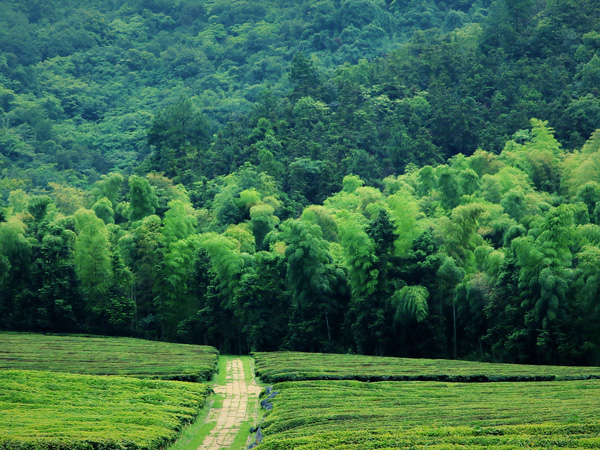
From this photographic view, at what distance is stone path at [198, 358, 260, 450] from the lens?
2227 centimetres

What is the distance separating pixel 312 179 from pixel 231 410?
1716 inches

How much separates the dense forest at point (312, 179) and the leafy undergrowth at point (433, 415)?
38.2ft

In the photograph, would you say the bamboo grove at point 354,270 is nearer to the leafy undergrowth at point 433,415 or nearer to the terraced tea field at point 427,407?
the terraced tea field at point 427,407

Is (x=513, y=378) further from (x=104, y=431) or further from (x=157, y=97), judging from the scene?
(x=157, y=97)

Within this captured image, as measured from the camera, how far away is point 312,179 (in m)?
68.5

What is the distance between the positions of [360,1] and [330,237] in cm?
6026

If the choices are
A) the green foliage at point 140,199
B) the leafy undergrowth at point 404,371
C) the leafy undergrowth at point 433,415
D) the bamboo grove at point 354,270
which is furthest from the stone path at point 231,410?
the green foliage at point 140,199

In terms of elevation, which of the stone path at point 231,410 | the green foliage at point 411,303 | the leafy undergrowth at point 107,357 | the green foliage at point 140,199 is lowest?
the stone path at point 231,410

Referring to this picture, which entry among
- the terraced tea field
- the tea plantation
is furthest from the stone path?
the terraced tea field

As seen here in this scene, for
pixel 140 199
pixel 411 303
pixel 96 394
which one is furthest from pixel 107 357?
pixel 140 199

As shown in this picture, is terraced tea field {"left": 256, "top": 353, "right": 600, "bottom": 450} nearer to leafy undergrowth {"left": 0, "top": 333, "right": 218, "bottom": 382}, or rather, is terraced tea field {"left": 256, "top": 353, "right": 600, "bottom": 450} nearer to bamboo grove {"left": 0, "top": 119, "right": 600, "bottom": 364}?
leafy undergrowth {"left": 0, "top": 333, "right": 218, "bottom": 382}

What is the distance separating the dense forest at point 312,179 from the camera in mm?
40875

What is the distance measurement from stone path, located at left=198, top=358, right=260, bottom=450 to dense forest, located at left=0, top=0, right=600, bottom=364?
1060 cm

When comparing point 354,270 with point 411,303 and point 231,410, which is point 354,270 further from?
point 231,410
